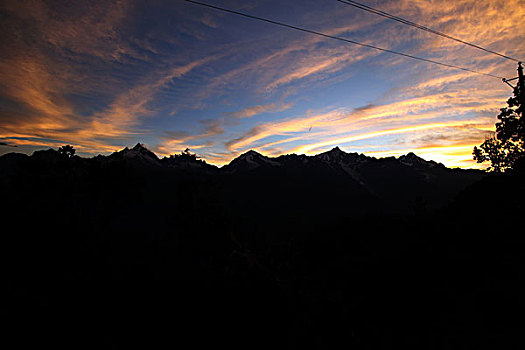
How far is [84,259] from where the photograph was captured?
12016 millimetres

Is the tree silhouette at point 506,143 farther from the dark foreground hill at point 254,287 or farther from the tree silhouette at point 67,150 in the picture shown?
the tree silhouette at point 67,150

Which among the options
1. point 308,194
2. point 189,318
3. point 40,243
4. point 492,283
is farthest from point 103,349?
point 308,194

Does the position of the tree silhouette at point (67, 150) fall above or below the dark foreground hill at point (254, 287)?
above

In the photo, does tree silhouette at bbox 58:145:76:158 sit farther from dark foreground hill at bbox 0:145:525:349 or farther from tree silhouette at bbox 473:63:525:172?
tree silhouette at bbox 473:63:525:172

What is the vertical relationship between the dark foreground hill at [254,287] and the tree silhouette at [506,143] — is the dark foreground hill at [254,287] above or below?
below

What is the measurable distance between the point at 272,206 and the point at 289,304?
14460cm

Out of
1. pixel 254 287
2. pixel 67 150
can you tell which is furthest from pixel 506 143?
pixel 67 150

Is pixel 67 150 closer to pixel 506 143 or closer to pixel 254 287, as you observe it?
pixel 254 287

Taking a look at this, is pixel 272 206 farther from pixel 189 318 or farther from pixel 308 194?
pixel 189 318

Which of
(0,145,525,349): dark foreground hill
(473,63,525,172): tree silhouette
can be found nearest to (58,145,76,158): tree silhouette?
(0,145,525,349): dark foreground hill

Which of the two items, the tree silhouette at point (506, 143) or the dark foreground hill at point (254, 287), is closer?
the dark foreground hill at point (254, 287)

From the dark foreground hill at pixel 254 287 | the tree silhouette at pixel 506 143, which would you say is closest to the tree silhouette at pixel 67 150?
the dark foreground hill at pixel 254 287

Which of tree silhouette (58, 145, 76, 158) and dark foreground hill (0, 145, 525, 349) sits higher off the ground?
tree silhouette (58, 145, 76, 158)

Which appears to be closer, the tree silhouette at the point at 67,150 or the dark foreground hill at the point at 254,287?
the dark foreground hill at the point at 254,287
